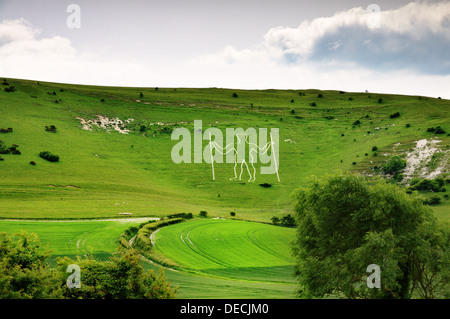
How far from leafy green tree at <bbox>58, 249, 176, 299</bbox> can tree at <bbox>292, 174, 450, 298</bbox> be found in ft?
45.1

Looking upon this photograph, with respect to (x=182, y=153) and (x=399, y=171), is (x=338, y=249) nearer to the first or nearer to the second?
(x=399, y=171)

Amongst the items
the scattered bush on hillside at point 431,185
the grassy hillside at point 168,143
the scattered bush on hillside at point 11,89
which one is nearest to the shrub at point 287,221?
the grassy hillside at point 168,143

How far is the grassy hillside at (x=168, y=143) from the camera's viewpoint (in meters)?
88.8

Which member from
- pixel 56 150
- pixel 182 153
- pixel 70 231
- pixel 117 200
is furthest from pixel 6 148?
pixel 70 231

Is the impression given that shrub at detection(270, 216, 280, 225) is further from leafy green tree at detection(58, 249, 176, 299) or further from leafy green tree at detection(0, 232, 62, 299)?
leafy green tree at detection(0, 232, 62, 299)

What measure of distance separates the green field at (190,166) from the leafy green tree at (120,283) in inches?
292

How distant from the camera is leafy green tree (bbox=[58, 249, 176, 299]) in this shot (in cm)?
2221

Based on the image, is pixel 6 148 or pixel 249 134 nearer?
pixel 6 148

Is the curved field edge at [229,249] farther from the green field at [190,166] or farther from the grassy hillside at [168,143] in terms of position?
the grassy hillside at [168,143]

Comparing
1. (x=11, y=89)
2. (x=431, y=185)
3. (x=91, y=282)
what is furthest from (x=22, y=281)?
(x=11, y=89)

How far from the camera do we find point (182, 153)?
133 meters

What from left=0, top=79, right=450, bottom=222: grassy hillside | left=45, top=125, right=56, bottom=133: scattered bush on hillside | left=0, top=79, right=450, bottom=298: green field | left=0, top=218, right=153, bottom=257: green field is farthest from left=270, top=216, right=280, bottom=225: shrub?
left=45, top=125, right=56, bottom=133: scattered bush on hillside

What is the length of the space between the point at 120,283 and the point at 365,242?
1952cm
